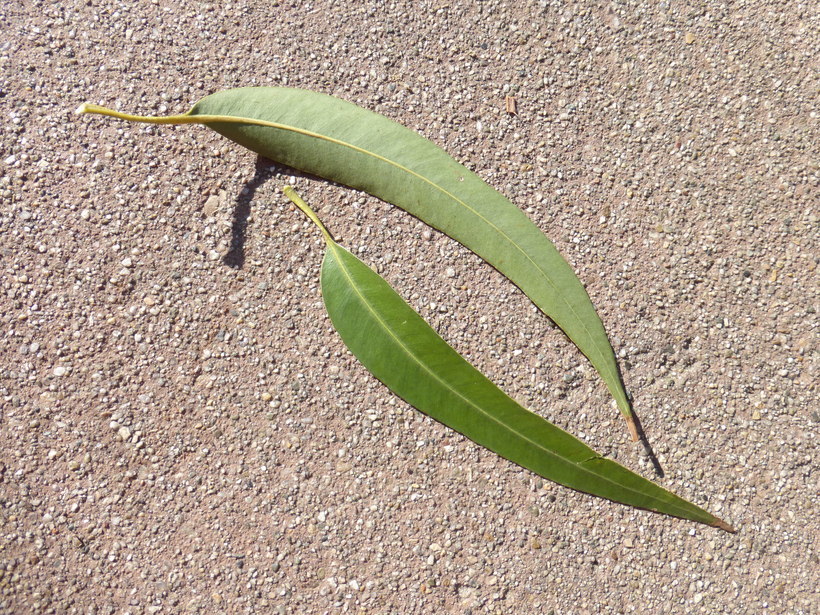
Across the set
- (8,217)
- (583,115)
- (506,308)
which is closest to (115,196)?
(8,217)

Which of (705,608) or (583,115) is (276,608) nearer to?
(705,608)

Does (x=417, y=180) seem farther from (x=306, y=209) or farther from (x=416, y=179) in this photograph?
(x=306, y=209)

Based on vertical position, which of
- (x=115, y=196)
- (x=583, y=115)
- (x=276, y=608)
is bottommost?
(x=276, y=608)

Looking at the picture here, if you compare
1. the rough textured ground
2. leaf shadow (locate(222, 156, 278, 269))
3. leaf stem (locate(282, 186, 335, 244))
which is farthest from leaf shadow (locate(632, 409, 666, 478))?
leaf shadow (locate(222, 156, 278, 269))

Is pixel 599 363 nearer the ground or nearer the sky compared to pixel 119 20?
nearer the ground

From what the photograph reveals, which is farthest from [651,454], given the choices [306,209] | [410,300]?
[306,209]

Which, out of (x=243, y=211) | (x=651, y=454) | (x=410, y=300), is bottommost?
(x=651, y=454)

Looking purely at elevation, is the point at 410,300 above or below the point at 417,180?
below
